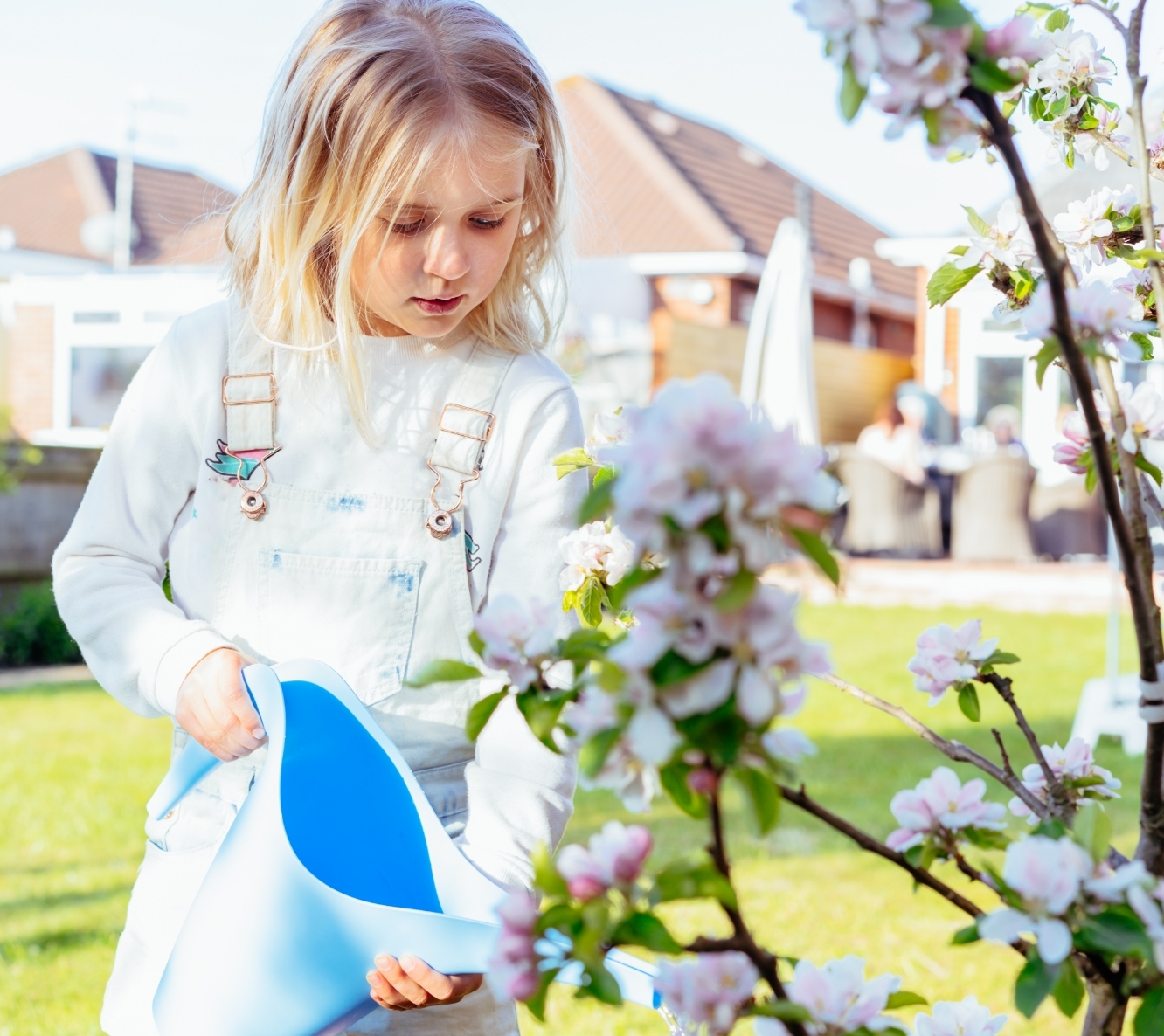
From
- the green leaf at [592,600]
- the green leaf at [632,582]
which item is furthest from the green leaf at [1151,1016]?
the green leaf at [592,600]

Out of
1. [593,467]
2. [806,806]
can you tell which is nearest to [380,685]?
[593,467]

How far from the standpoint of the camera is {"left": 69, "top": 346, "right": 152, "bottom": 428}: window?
50.3ft

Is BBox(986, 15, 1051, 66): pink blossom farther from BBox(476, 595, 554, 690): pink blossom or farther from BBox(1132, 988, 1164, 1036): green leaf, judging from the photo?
BBox(1132, 988, 1164, 1036): green leaf

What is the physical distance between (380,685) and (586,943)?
792 mm

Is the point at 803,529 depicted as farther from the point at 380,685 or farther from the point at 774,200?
the point at 774,200

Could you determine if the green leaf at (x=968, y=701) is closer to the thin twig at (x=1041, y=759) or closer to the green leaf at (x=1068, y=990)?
the thin twig at (x=1041, y=759)

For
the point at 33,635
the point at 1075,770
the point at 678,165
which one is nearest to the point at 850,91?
the point at 1075,770

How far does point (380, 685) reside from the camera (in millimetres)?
1288

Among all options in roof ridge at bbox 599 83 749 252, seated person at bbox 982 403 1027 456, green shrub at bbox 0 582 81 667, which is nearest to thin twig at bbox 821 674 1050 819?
green shrub at bbox 0 582 81 667

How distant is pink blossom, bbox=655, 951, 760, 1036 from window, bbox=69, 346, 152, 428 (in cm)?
1553

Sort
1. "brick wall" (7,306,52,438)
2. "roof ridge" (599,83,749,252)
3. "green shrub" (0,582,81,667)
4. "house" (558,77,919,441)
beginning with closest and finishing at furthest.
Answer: "green shrub" (0,582,81,667), "house" (558,77,919,441), "roof ridge" (599,83,749,252), "brick wall" (7,306,52,438)

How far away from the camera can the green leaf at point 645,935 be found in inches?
20.8

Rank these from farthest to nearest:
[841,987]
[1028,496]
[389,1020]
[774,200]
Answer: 1. [774,200]
2. [1028,496]
3. [389,1020]
4. [841,987]

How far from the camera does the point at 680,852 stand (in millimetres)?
3168
